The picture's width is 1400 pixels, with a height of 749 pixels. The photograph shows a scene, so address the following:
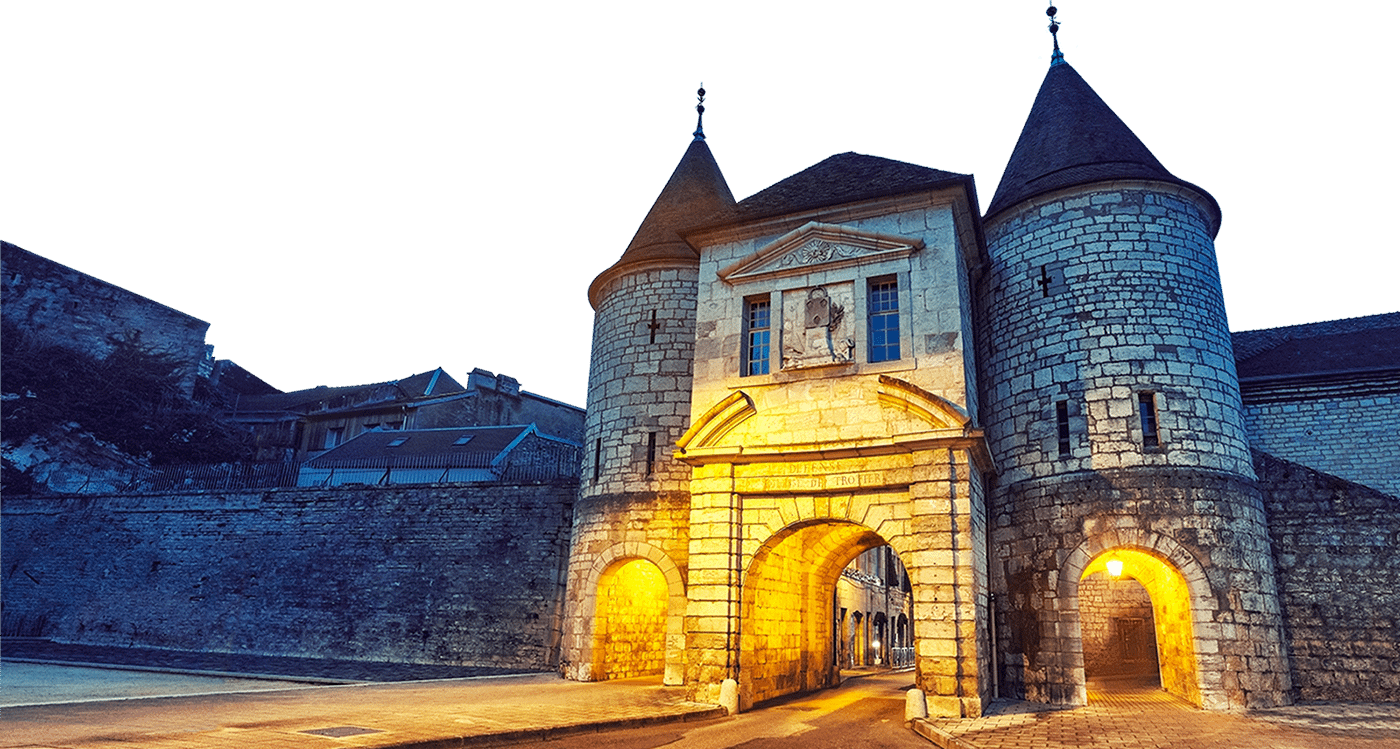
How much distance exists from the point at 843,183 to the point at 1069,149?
4.64m

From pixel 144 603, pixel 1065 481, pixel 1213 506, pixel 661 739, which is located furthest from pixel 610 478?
pixel 144 603

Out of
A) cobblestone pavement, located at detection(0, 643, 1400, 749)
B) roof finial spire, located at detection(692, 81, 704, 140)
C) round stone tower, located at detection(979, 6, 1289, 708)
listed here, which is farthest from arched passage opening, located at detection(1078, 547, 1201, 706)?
roof finial spire, located at detection(692, 81, 704, 140)

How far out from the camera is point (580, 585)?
14289 millimetres

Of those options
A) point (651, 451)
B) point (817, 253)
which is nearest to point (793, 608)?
point (651, 451)

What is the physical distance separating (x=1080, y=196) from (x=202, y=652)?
23.0m

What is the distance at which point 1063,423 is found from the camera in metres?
12.4

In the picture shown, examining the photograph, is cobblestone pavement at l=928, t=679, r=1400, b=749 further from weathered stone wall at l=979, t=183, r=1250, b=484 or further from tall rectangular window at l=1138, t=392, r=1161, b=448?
tall rectangular window at l=1138, t=392, r=1161, b=448

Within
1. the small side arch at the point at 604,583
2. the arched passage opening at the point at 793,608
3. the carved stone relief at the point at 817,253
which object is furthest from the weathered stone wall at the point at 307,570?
the carved stone relief at the point at 817,253

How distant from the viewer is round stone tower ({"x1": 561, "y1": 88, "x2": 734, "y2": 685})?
545 inches

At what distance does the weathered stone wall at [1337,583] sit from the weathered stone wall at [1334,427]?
301 centimetres

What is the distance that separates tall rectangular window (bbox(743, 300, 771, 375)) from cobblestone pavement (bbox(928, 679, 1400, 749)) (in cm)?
565

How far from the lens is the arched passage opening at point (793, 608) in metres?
10.8

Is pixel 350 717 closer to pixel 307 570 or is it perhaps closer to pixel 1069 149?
pixel 307 570

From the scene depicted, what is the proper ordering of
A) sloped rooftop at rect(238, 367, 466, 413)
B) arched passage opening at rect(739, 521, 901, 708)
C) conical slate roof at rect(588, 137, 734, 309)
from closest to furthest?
arched passage opening at rect(739, 521, 901, 708) → conical slate roof at rect(588, 137, 734, 309) → sloped rooftop at rect(238, 367, 466, 413)
